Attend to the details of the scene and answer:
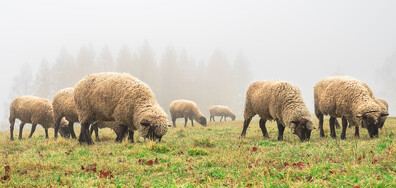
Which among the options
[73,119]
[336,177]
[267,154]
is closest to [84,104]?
[73,119]

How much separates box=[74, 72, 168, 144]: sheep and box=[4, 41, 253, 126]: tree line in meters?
48.6

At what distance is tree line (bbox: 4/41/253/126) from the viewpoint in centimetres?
6166

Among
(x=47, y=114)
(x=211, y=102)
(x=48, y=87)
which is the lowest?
(x=211, y=102)

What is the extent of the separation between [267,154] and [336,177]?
7.90 feet

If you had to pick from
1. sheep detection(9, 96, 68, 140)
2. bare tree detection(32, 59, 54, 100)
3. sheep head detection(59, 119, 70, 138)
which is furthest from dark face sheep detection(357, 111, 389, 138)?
bare tree detection(32, 59, 54, 100)

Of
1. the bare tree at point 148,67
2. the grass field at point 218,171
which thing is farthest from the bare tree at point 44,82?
the grass field at point 218,171

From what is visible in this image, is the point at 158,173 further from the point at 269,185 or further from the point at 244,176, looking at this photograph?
the point at 269,185

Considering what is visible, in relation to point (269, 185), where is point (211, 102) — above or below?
below

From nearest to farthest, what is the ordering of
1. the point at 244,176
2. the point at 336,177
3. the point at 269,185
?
the point at 269,185, the point at 336,177, the point at 244,176

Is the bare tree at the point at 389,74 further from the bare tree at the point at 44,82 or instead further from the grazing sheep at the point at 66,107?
the bare tree at the point at 44,82

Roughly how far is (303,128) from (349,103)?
2.10m

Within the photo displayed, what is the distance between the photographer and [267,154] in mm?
6629

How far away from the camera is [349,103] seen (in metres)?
9.87

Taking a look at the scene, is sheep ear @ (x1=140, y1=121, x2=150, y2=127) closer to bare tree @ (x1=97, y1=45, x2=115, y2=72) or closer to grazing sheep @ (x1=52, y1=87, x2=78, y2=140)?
grazing sheep @ (x1=52, y1=87, x2=78, y2=140)
